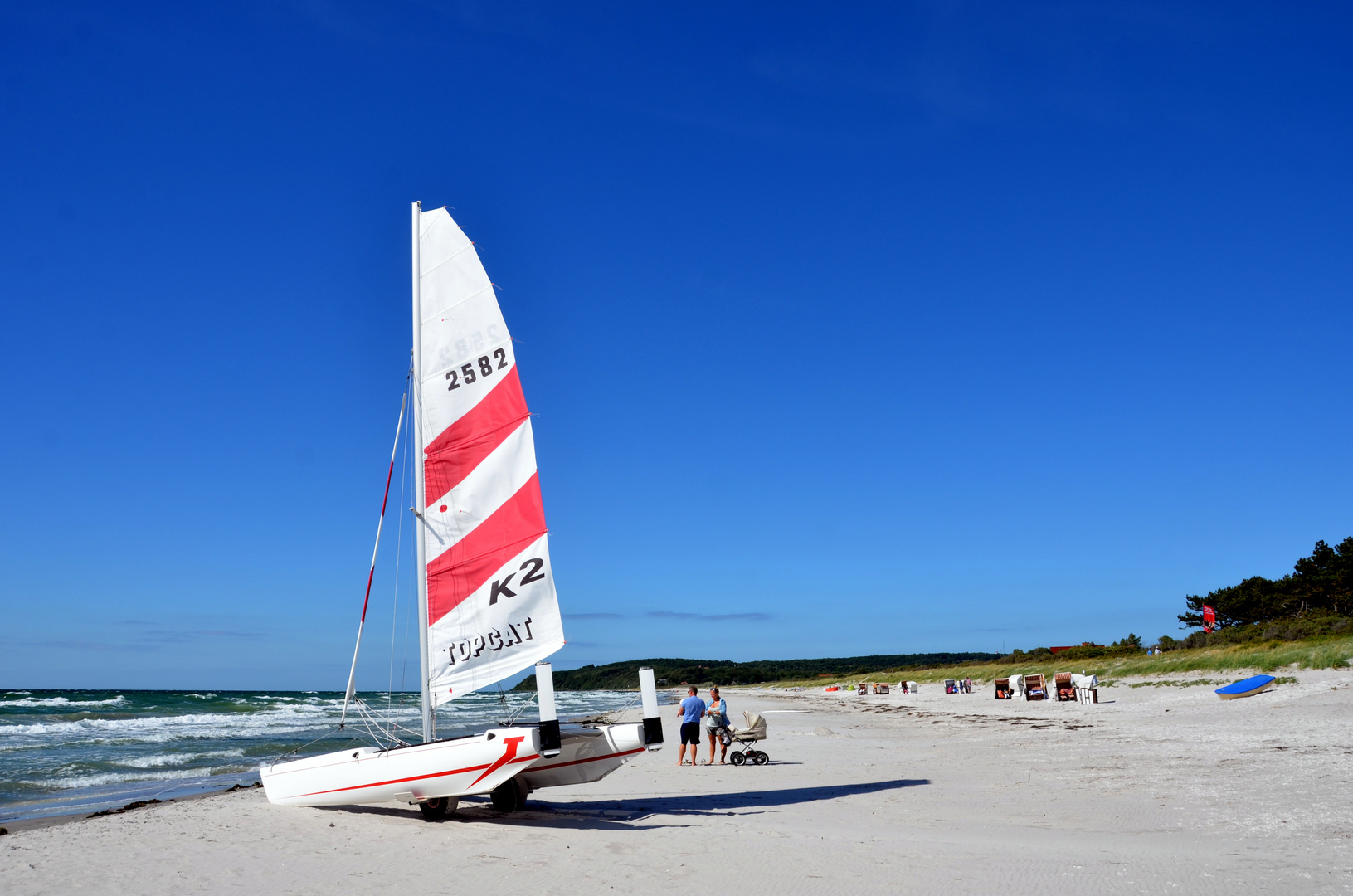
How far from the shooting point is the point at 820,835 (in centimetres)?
761

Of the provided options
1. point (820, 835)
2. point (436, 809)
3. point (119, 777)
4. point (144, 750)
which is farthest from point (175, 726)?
point (820, 835)

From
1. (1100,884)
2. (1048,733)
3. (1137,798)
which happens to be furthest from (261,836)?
(1048,733)

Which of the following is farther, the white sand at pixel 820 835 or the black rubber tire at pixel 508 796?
the black rubber tire at pixel 508 796

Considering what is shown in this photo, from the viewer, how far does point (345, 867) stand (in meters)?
6.74

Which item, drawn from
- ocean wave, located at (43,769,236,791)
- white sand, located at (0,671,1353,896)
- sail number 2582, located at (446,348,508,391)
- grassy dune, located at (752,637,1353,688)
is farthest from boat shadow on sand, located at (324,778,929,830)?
grassy dune, located at (752,637,1353,688)

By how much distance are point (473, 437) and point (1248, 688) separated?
707 inches

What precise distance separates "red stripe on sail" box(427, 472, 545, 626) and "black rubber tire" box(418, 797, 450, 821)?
5.99 ft

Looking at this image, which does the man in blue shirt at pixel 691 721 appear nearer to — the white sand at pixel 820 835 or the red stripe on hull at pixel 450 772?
the white sand at pixel 820 835

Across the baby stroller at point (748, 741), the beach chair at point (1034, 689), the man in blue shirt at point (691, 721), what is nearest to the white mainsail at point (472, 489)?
the man in blue shirt at point (691, 721)

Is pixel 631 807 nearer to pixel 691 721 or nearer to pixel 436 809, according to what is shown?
pixel 436 809

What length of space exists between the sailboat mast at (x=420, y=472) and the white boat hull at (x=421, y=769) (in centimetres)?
60

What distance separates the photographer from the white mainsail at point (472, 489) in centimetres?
934

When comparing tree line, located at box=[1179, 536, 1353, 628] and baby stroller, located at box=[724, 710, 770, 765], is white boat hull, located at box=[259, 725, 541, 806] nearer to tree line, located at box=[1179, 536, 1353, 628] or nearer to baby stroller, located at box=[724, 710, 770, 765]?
baby stroller, located at box=[724, 710, 770, 765]

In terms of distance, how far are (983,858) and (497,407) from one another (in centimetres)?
640
